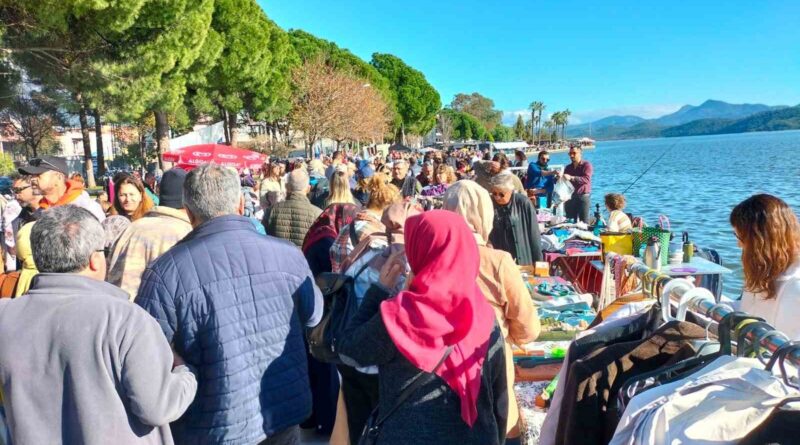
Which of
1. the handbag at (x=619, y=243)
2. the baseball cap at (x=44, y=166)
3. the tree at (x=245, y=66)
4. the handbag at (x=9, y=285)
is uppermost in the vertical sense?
the tree at (x=245, y=66)

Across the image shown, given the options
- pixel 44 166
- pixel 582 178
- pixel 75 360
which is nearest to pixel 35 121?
pixel 582 178

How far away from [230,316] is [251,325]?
0.31ft

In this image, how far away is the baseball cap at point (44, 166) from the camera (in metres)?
4.13

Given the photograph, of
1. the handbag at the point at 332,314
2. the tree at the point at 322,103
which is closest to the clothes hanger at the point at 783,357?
the handbag at the point at 332,314

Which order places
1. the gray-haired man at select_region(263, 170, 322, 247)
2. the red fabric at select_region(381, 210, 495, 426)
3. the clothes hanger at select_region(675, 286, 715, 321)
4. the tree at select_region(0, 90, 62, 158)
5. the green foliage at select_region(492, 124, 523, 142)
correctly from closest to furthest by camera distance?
the red fabric at select_region(381, 210, 495, 426) → the clothes hanger at select_region(675, 286, 715, 321) → the gray-haired man at select_region(263, 170, 322, 247) → the tree at select_region(0, 90, 62, 158) → the green foliage at select_region(492, 124, 523, 142)

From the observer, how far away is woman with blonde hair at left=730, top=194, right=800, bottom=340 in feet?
6.78

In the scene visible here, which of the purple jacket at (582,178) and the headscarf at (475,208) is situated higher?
the headscarf at (475,208)

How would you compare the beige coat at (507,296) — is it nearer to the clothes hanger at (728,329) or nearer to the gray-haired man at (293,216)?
the clothes hanger at (728,329)

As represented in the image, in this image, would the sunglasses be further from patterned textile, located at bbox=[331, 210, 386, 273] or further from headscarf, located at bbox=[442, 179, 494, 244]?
headscarf, located at bbox=[442, 179, 494, 244]

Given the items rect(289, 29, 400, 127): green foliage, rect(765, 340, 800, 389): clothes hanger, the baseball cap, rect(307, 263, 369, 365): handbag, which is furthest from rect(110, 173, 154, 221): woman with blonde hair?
rect(289, 29, 400, 127): green foliage

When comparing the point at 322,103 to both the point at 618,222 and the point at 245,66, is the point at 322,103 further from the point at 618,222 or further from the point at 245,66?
the point at 618,222

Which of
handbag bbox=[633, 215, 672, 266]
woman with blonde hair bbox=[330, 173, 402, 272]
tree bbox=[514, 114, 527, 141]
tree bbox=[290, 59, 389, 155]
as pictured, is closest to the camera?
woman with blonde hair bbox=[330, 173, 402, 272]

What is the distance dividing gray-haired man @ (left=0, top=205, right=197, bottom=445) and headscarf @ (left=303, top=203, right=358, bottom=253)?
2.38m

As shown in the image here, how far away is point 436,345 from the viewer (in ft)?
5.38
